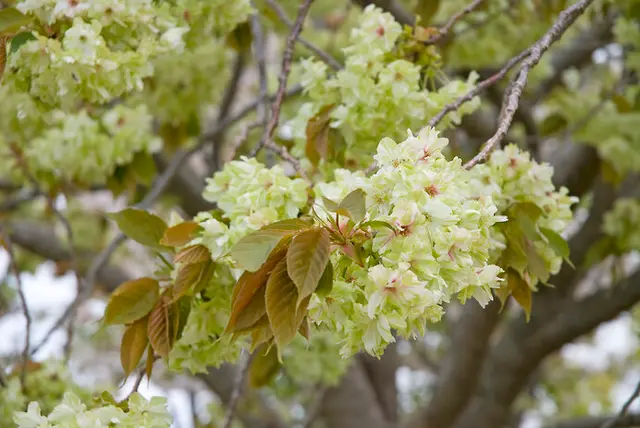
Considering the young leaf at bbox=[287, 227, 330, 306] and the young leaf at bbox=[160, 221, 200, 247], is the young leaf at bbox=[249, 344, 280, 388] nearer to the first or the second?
the young leaf at bbox=[160, 221, 200, 247]

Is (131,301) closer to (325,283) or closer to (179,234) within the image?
(179,234)

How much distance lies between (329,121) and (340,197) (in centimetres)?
41

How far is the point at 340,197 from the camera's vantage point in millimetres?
970

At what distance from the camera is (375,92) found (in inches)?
50.4

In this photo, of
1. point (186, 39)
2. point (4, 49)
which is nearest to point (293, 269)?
point (4, 49)

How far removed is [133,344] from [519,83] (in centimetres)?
69

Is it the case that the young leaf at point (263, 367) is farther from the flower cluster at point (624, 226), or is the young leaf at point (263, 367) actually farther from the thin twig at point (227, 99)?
the flower cluster at point (624, 226)

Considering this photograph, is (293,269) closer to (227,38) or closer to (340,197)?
(340,197)

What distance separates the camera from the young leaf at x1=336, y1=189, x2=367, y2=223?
0.86 metres

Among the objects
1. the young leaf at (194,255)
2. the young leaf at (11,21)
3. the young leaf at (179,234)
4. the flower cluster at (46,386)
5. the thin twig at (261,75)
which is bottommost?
the young leaf at (194,255)

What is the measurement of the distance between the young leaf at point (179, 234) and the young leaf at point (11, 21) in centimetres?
38

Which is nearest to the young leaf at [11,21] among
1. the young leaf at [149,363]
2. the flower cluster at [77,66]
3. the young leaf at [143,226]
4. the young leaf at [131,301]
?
the flower cluster at [77,66]

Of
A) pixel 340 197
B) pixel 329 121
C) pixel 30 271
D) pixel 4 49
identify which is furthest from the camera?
pixel 30 271

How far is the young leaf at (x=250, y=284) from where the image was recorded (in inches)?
35.8
